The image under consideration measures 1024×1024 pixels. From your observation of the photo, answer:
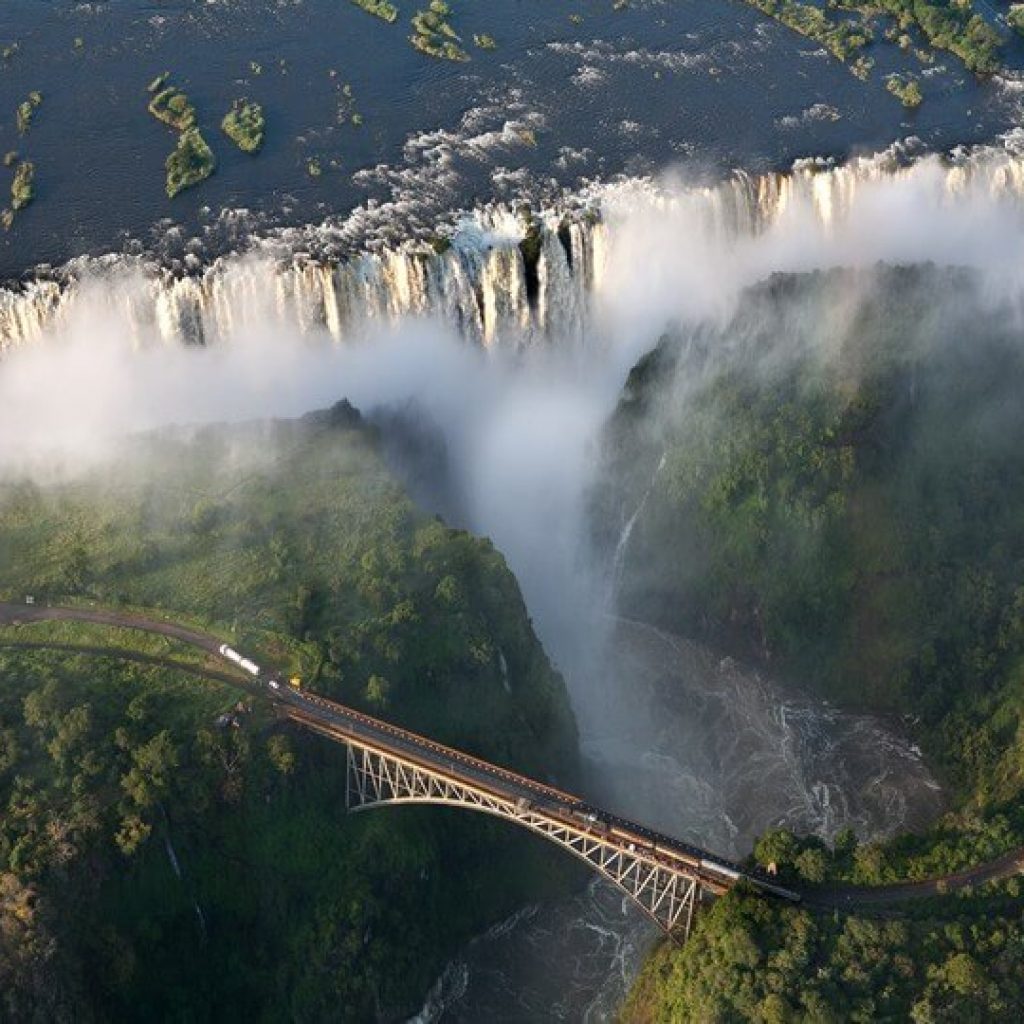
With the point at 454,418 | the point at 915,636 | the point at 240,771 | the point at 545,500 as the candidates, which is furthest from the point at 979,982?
the point at 454,418

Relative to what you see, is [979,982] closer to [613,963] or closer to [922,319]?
[613,963]

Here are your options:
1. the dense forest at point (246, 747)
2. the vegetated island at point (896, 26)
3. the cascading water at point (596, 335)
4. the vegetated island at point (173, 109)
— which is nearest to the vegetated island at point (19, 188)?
the cascading water at point (596, 335)

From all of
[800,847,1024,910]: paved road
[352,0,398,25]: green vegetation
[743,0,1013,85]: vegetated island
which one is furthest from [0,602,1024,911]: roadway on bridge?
[743,0,1013,85]: vegetated island

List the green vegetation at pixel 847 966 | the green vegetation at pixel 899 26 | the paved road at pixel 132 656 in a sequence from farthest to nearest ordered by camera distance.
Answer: the green vegetation at pixel 899 26 → the paved road at pixel 132 656 → the green vegetation at pixel 847 966

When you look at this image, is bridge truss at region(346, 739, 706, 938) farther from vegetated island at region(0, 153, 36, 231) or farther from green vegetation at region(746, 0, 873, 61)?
green vegetation at region(746, 0, 873, 61)

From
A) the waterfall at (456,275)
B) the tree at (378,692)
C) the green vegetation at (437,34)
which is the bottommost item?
the tree at (378,692)

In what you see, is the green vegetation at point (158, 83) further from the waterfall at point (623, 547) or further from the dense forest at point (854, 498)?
the waterfall at point (623, 547)
